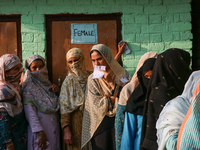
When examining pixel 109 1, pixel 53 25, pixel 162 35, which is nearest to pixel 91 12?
pixel 109 1

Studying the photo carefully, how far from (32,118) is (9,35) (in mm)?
1555

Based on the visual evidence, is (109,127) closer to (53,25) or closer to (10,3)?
(53,25)

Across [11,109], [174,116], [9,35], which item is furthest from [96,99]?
[9,35]

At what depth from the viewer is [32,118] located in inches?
110

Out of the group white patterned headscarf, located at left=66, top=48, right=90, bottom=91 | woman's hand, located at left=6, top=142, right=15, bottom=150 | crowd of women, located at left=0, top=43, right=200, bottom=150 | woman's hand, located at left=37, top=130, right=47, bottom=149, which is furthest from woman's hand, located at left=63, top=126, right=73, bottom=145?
woman's hand, located at left=6, top=142, right=15, bottom=150

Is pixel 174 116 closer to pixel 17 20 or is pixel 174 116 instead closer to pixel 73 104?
pixel 73 104

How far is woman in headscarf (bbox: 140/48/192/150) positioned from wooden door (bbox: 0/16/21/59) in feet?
8.18

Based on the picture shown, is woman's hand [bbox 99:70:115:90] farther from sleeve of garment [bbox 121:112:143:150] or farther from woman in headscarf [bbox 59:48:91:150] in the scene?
sleeve of garment [bbox 121:112:143:150]

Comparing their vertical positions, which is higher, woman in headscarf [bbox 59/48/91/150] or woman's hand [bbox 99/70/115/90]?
woman's hand [bbox 99/70/115/90]

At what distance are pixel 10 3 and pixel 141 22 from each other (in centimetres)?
200

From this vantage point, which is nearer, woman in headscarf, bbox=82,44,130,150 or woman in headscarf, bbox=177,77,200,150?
woman in headscarf, bbox=177,77,200,150

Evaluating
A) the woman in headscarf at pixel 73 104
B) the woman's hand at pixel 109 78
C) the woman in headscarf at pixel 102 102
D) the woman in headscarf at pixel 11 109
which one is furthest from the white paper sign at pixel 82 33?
the woman in headscarf at pixel 11 109

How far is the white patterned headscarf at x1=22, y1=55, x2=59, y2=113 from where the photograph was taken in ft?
9.60

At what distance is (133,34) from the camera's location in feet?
12.0
